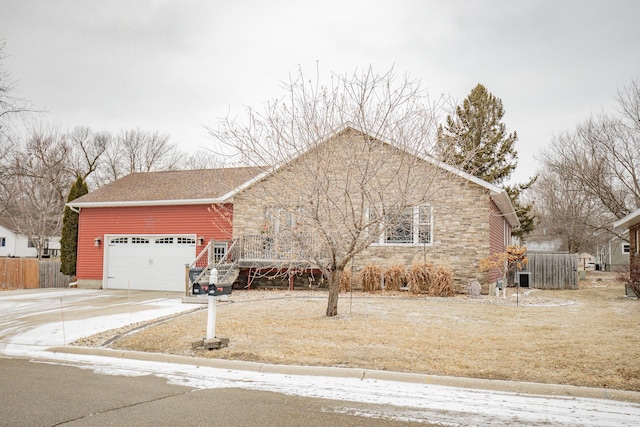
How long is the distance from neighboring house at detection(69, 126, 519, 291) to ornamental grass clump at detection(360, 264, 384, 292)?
61 cm

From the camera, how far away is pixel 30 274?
906 inches

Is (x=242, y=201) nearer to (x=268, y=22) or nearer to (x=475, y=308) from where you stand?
(x=268, y=22)

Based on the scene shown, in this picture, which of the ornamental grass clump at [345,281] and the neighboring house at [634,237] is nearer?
the neighboring house at [634,237]

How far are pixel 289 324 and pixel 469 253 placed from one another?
9.21 m

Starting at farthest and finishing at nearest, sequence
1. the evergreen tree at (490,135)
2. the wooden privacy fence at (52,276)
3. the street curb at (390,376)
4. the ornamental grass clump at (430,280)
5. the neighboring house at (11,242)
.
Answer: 1. the neighboring house at (11,242)
2. the evergreen tree at (490,135)
3. the wooden privacy fence at (52,276)
4. the ornamental grass clump at (430,280)
5. the street curb at (390,376)

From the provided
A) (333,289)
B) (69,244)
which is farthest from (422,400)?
(69,244)

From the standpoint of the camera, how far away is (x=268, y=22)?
52.2ft

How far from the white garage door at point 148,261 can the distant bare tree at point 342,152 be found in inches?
427

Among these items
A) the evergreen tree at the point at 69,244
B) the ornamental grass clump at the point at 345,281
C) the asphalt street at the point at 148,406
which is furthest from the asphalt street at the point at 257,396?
the evergreen tree at the point at 69,244

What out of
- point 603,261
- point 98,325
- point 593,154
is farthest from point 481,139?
point 603,261

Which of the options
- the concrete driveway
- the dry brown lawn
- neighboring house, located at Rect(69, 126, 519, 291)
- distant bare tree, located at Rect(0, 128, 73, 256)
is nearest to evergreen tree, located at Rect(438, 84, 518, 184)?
neighboring house, located at Rect(69, 126, 519, 291)

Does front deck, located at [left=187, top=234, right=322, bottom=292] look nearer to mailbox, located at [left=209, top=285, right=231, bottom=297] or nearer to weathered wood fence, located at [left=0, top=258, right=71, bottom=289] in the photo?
weathered wood fence, located at [left=0, top=258, right=71, bottom=289]

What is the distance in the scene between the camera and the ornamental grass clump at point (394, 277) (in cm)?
1778

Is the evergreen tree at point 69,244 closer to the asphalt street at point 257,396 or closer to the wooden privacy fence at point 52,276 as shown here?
the wooden privacy fence at point 52,276
